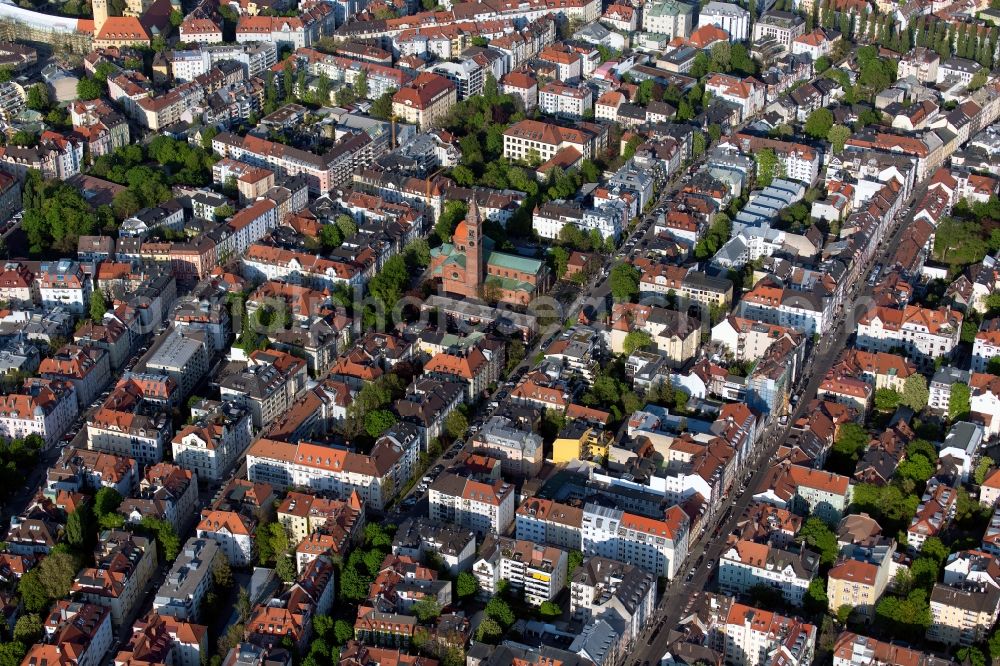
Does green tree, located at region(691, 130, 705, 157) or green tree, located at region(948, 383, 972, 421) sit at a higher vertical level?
green tree, located at region(691, 130, 705, 157)

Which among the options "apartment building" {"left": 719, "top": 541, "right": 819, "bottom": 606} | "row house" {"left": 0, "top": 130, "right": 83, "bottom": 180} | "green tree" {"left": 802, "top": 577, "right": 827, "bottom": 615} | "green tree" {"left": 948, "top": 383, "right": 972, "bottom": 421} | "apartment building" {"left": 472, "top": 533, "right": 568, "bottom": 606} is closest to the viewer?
"green tree" {"left": 802, "top": 577, "right": 827, "bottom": 615}

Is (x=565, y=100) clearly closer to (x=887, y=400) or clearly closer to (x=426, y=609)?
(x=887, y=400)

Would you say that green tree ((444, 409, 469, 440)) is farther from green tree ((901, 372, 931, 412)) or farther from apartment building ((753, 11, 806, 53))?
apartment building ((753, 11, 806, 53))

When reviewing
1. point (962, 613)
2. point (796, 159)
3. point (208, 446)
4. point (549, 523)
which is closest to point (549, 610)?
point (549, 523)

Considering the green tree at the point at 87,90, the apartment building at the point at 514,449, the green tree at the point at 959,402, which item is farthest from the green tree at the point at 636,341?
the green tree at the point at 87,90

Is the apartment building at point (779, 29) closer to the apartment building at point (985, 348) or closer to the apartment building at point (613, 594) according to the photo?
the apartment building at point (985, 348)

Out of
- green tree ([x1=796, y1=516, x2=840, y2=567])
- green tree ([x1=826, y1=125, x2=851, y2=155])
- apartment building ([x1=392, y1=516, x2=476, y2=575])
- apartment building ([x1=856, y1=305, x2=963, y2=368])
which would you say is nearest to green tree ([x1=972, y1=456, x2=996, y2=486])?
green tree ([x1=796, y1=516, x2=840, y2=567])
